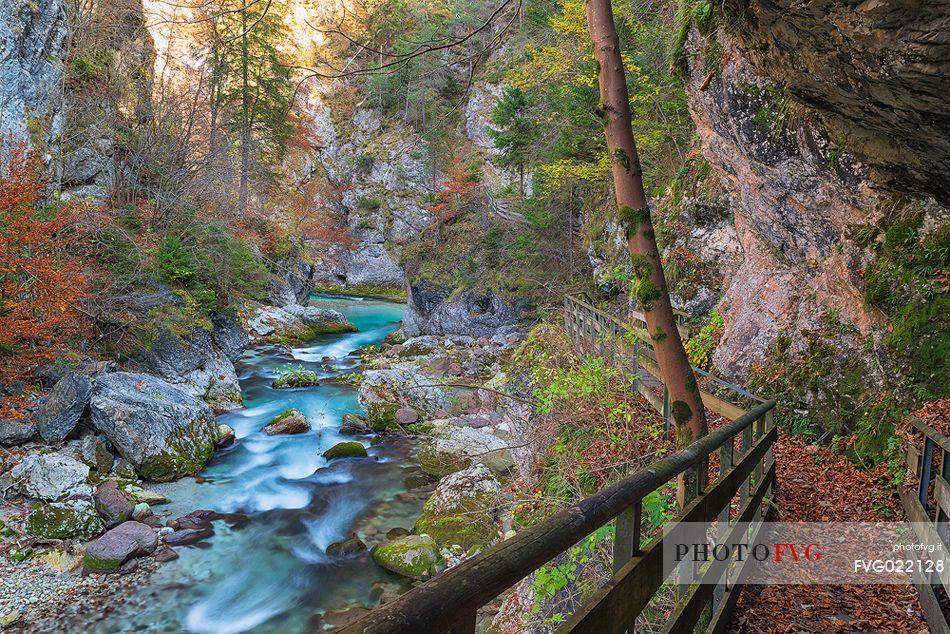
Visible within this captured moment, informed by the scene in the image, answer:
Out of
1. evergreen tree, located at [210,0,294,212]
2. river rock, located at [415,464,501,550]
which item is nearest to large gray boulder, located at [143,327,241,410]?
river rock, located at [415,464,501,550]

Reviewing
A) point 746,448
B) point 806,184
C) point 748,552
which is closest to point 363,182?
point 806,184

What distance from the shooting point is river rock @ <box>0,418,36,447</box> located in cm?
936

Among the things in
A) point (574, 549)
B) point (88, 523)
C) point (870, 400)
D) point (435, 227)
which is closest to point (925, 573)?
point (574, 549)

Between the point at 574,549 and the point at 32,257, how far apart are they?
12.6m

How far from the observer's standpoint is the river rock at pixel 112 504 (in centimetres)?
846

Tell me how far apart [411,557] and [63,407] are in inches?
318

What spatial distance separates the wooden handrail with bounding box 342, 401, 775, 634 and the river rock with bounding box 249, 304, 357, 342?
79.2 ft

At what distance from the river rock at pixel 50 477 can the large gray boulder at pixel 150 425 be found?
91cm

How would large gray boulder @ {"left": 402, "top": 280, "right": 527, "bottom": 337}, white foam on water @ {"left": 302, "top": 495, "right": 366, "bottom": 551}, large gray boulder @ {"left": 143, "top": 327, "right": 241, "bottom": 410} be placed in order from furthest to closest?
large gray boulder @ {"left": 402, "top": 280, "right": 527, "bottom": 337} < large gray boulder @ {"left": 143, "top": 327, "right": 241, "bottom": 410} < white foam on water @ {"left": 302, "top": 495, "right": 366, "bottom": 551}

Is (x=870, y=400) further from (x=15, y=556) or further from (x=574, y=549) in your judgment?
(x=15, y=556)

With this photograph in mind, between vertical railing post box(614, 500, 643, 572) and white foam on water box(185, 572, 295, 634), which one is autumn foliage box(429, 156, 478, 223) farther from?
vertical railing post box(614, 500, 643, 572)

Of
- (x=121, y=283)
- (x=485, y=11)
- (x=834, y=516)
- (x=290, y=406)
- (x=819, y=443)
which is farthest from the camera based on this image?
(x=485, y=11)

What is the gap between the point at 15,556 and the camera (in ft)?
23.9

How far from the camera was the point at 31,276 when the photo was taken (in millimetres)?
10164
